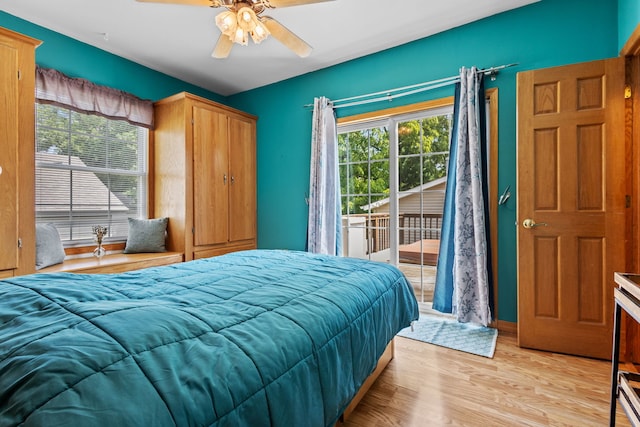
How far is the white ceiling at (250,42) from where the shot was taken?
97.4 inches

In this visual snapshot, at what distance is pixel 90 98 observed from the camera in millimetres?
2928

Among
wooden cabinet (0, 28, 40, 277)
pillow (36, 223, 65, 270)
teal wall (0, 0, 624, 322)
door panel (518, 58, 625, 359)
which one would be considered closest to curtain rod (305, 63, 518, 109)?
teal wall (0, 0, 624, 322)

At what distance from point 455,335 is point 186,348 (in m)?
2.38

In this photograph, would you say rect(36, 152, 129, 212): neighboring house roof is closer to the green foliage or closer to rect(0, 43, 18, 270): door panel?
rect(0, 43, 18, 270): door panel

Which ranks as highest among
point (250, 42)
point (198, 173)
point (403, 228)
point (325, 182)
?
point (250, 42)

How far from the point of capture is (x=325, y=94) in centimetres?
357

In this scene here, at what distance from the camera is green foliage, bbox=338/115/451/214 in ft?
9.89

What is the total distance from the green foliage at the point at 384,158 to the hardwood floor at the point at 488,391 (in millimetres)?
1660

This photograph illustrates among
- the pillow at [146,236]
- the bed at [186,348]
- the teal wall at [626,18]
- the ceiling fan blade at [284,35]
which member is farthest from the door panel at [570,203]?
the pillow at [146,236]

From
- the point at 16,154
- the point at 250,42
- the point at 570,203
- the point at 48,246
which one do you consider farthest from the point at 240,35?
the point at 570,203

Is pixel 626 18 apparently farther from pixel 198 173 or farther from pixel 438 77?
pixel 198 173

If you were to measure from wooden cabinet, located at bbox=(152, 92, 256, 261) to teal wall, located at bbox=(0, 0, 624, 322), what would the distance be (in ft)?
1.32

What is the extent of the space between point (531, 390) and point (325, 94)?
3.24m

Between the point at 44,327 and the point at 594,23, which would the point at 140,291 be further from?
the point at 594,23
